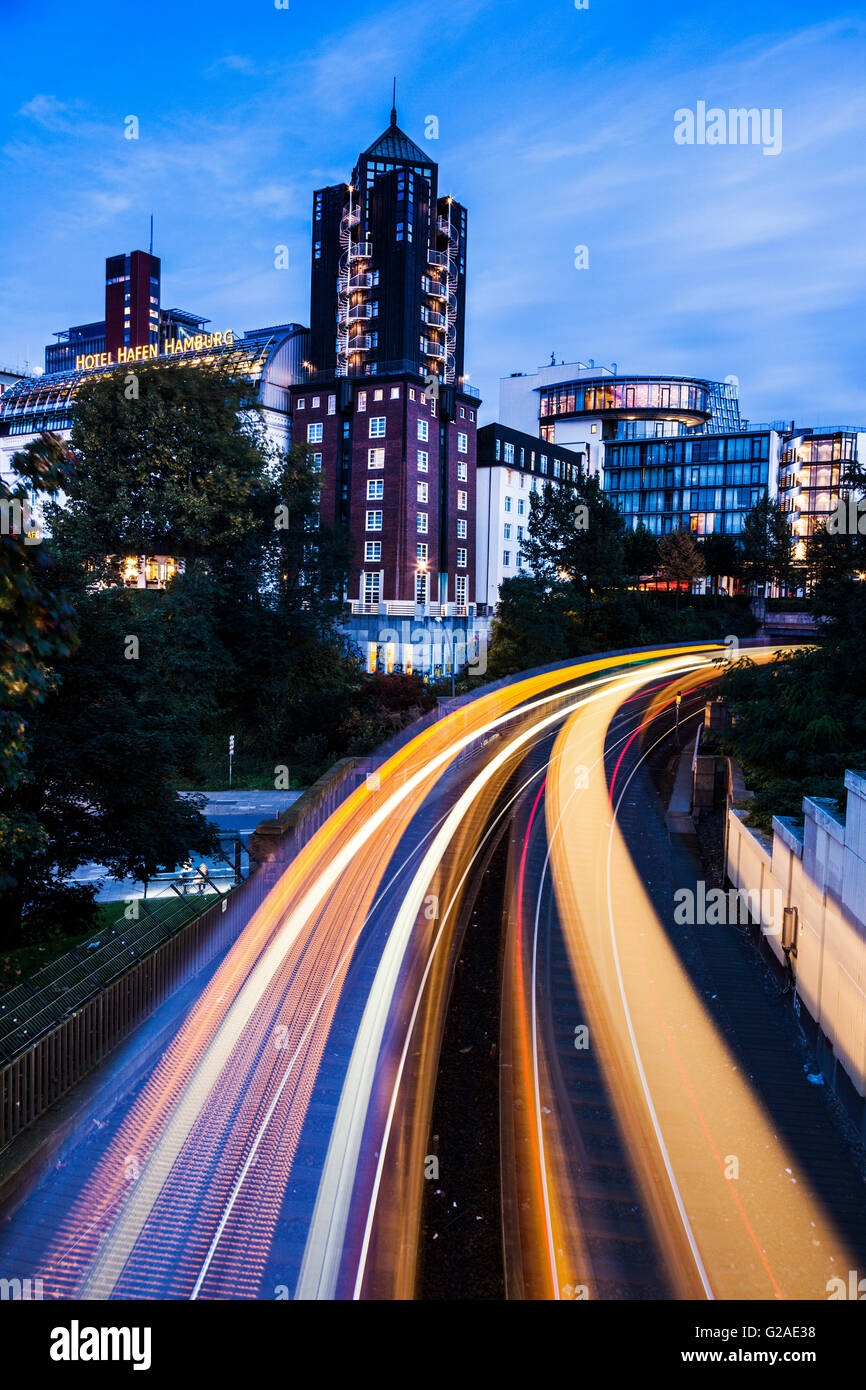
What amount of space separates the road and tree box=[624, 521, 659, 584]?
62.6 m

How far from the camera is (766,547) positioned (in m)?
77.0

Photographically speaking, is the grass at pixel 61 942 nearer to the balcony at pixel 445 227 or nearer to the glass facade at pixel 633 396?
the balcony at pixel 445 227

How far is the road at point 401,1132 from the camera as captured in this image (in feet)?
25.5

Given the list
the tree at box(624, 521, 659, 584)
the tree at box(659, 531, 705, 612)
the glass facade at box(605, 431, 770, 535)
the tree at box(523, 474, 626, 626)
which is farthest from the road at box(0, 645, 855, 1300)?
the glass facade at box(605, 431, 770, 535)

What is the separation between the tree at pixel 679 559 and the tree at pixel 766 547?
5.29 m

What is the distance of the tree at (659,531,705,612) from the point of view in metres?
74.1

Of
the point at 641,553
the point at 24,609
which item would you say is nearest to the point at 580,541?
the point at 641,553

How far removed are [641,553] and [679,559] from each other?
12.6 ft

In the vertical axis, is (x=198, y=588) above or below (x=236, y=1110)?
above

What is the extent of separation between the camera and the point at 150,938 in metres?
14.3

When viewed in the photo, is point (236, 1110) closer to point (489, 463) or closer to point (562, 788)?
point (562, 788)

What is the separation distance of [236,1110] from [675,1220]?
4.78 meters
